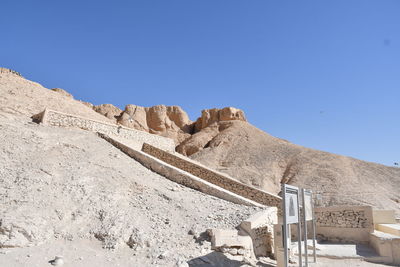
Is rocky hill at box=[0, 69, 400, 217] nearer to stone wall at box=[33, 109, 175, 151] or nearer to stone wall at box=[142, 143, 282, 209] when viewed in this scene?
stone wall at box=[33, 109, 175, 151]

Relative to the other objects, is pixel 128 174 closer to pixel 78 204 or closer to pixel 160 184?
pixel 160 184

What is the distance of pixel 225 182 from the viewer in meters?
13.0

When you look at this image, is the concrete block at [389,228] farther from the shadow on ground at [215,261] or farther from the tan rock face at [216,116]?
the tan rock face at [216,116]

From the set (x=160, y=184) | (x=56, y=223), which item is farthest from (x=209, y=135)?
(x=56, y=223)

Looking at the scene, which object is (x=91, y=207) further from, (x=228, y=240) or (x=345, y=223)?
(x=345, y=223)

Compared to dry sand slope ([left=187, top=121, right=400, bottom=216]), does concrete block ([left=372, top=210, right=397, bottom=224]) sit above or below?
below

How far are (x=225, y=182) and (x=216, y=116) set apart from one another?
42.5 meters

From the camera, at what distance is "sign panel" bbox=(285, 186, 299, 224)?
20.5 feet

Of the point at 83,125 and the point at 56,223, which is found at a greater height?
the point at 83,125

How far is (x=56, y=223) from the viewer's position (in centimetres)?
663

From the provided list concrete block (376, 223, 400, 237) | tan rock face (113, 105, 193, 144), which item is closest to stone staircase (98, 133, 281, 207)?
concrete block (376, 223, 400, 237)

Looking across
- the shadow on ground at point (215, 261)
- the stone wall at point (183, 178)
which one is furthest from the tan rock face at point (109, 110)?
the shadow on ground at point (215, 261)

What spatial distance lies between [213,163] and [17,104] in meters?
25.3

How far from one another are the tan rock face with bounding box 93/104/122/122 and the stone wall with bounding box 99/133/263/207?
1560 inches
